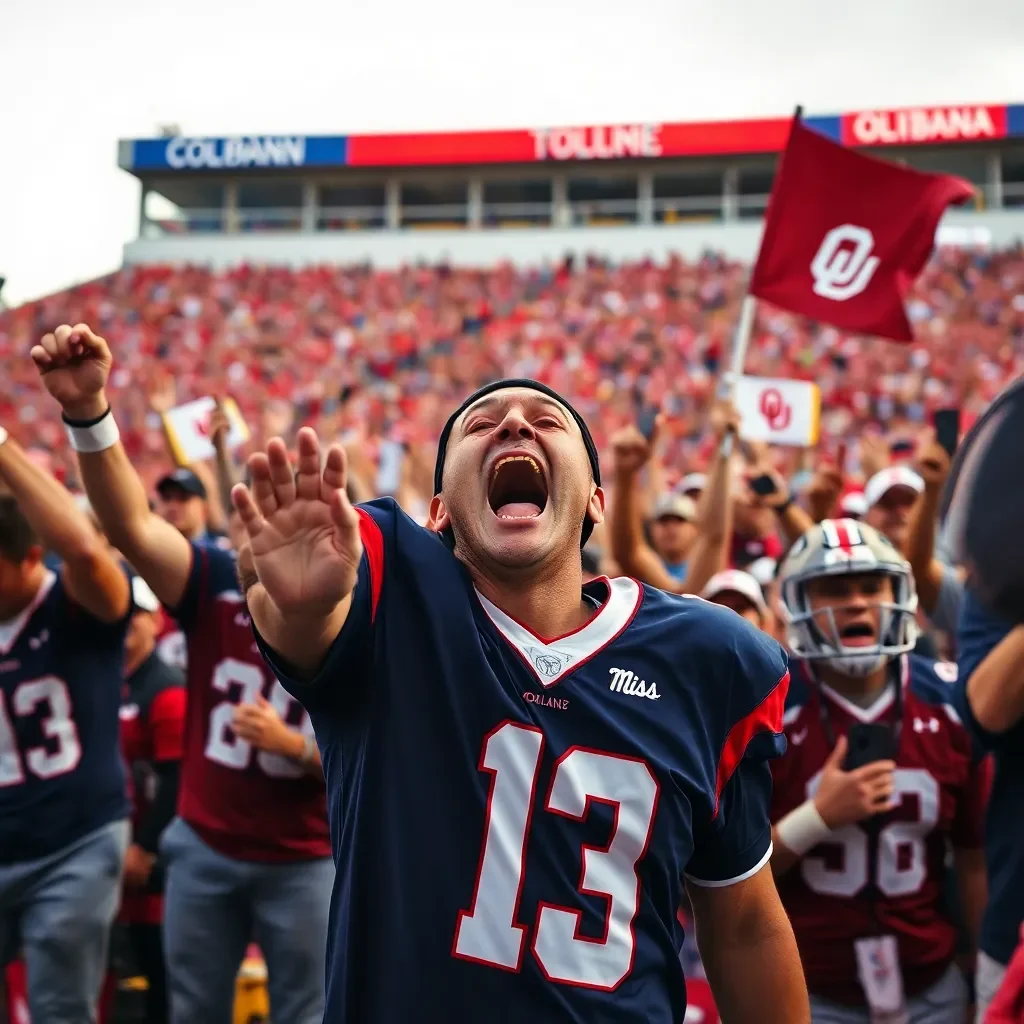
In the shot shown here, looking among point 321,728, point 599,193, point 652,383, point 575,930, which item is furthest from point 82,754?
point 599,193

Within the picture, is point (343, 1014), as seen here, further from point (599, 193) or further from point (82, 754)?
point (599, 193)

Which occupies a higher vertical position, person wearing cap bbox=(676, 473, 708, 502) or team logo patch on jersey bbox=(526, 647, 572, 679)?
team logo patch on jersey bbox=(526, 647, 572, 679)

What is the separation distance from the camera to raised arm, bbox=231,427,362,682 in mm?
1539

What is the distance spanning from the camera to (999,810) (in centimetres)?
298

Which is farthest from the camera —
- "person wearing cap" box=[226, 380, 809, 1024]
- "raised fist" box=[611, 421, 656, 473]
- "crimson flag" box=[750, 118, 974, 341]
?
"crimson flag" box=[750, 118, 974, 341]

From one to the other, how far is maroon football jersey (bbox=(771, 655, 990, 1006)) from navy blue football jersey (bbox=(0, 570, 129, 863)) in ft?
7.05

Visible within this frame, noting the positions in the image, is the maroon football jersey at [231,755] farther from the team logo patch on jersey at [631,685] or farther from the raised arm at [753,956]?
the team logo patch on jersey at [631,685]

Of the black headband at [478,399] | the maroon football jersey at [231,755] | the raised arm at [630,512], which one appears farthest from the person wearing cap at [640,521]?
the black headband at [478,399]

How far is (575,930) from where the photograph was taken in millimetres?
1706

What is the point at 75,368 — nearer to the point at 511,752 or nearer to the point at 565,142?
the point at 511,752

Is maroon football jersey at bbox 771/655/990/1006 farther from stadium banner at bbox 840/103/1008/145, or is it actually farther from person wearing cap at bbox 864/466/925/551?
stadium banner at bbox 840/103/1008/145

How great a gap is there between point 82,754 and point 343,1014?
2.24m

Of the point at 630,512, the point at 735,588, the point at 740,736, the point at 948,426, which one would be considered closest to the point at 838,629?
the point at 735,588

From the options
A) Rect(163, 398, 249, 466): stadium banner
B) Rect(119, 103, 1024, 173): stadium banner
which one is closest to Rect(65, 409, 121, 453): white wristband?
Rect(163, 398, 249, 466): stadium banner
